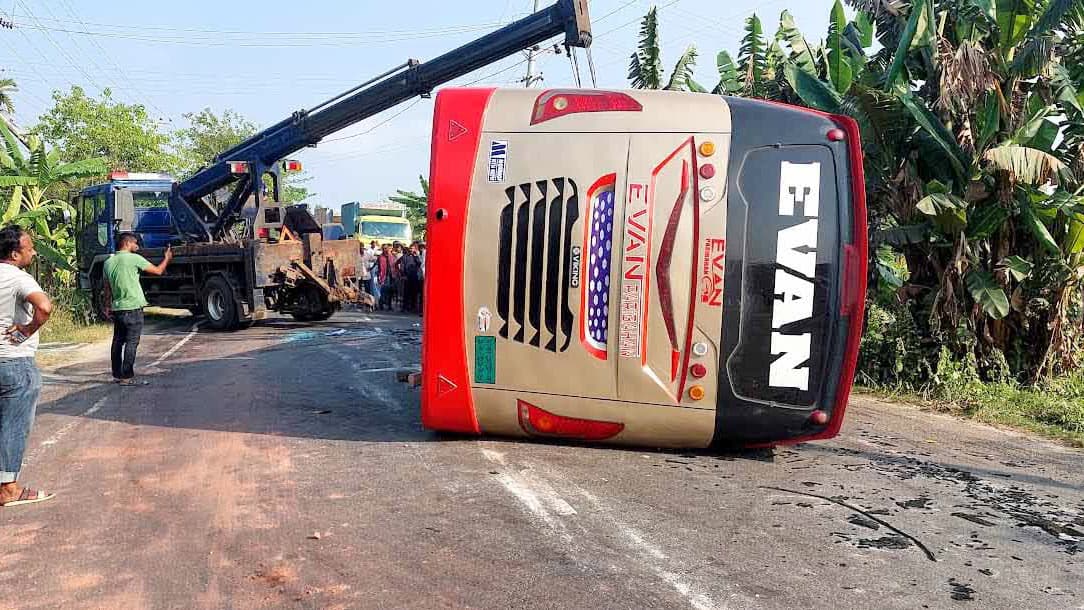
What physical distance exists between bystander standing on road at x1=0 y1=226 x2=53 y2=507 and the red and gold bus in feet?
8.05

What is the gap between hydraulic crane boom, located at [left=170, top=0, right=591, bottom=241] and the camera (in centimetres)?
1341

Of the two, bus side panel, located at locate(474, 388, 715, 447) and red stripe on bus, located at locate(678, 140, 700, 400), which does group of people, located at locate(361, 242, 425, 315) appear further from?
red stripe on bus, located at locate(678, 140, 700, 400)

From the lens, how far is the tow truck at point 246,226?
15.2m

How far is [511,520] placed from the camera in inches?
191

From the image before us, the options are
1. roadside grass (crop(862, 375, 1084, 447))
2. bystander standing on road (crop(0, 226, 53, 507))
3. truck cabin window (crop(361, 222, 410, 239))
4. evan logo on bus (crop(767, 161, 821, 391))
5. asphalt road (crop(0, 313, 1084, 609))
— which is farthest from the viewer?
truck cabin window (crop(361, 222, 410, 239))

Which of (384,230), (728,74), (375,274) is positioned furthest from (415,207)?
(728,74)

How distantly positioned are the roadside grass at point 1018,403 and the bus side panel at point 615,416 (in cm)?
389

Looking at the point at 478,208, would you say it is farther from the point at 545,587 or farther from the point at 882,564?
the point at 882,564

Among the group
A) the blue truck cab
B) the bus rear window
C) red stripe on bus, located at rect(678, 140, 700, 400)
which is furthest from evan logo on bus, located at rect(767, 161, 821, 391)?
the bus rear window

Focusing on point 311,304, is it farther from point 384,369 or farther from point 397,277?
point 384,369

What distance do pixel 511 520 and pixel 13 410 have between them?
9.93 ft

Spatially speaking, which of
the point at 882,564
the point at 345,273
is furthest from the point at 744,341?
the point at 345,273

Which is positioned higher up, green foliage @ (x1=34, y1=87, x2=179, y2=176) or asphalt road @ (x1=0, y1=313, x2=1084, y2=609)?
green foliage @ (x1=34, y1=87, x2=179, y2=176)

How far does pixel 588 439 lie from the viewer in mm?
6312
